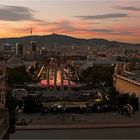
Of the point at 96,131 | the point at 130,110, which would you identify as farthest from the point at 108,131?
the point at 130,110

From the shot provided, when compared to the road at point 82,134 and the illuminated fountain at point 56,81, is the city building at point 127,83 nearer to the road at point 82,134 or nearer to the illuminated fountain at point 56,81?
the illuminated fountain at point 56,81

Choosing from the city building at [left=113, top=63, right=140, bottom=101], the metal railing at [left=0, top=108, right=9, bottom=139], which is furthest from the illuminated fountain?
the metal railing at [left=0, top=108, right=9, bottom=139]

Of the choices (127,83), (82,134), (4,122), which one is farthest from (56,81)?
(4,122)

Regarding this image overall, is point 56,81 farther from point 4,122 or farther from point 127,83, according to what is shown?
point 4,122

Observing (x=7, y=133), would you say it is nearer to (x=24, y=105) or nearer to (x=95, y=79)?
(x=24, y=105)

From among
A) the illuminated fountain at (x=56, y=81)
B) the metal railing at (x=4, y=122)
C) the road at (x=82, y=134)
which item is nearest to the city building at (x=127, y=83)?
the illuminated fountain at (x=56, y=81)

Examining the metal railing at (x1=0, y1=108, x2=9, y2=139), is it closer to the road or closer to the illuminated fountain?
the road

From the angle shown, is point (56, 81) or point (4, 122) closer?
point (4, 122)

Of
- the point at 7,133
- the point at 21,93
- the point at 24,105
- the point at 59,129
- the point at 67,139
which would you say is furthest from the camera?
the point at 21,93
